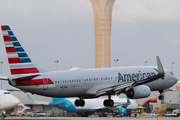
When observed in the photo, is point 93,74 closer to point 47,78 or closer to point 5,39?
point 47,78

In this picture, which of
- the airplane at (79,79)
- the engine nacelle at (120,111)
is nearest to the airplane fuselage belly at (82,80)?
the airplane at (79,79)

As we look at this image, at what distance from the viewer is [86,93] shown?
59312 millimetres

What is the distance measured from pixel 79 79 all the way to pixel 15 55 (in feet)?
32.5

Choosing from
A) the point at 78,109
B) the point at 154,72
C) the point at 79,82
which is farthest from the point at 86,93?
the point at 78,109

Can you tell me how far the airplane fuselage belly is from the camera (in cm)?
5488

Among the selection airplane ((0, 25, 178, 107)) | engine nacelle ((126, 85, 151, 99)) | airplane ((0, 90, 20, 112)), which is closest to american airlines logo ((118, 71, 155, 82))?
airplane ((0, 25, 178, 107))

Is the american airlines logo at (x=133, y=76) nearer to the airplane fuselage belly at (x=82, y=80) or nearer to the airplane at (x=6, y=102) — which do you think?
the airplane fuselage belly at (x=82, y=80)

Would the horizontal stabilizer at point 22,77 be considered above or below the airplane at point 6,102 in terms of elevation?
above

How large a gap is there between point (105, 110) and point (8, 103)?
148 feet

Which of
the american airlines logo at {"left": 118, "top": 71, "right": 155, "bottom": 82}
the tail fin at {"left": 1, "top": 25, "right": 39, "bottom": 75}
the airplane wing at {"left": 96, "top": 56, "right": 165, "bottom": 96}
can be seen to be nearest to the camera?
the tail fin at {"left": 1, "top": 25, "right": 39, "bottom": 75}

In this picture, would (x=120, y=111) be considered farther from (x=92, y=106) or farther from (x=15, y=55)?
(x=15, y=55)

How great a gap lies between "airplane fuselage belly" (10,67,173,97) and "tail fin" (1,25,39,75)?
1.76m

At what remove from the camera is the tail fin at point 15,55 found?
53.3m

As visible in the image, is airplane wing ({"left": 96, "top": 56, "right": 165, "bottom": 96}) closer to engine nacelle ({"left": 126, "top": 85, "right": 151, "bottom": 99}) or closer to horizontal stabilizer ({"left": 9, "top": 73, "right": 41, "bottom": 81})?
engine nacelle ({"left": 126, "top": 85, "right": 151, "bottom": 99})
